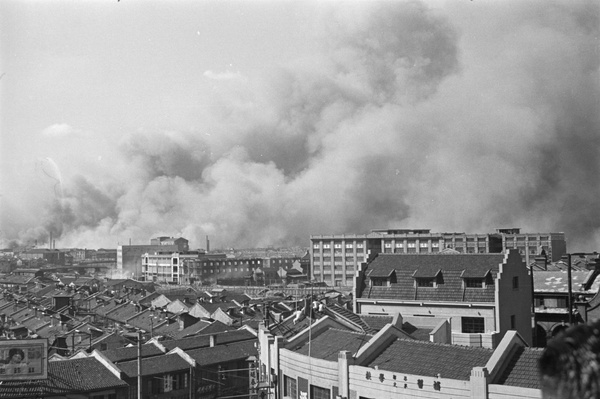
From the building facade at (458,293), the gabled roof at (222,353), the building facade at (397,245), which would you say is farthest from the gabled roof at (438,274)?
the building facade at (397,245)

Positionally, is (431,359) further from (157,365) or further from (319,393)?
(157,365)

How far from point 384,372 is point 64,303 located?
184 feet

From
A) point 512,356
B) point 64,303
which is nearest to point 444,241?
point 64,303

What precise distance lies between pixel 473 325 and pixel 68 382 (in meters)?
20.5

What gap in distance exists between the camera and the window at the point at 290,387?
22188 millimetres

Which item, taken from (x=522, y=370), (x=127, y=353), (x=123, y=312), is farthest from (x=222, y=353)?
(x=123, y=312)

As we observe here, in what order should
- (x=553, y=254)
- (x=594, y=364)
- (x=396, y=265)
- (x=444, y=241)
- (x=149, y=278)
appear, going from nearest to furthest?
(x=594, y=364) < (x=396, y=265) < (x=553, y=254) < (x=444, y=241) < (x=149, y=278)

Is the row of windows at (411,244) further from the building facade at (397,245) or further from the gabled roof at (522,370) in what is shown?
the gabled roof at (522,370)

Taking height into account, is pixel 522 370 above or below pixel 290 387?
above

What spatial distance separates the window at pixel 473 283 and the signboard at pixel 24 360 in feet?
70.8

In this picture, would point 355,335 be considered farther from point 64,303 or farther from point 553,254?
point 553,254

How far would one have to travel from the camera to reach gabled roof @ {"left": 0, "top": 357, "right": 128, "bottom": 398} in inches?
1176

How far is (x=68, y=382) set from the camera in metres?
31.1

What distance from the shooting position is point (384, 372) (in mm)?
18641
